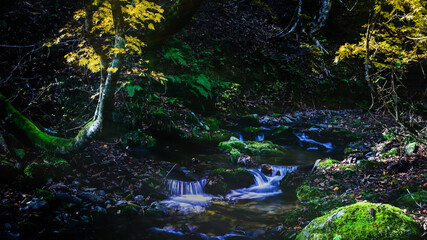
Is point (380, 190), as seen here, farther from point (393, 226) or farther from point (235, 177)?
point (235, 177)

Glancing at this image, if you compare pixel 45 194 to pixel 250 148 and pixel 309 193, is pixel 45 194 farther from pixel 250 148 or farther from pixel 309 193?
pixel 250 148

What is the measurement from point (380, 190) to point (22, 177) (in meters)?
6.53

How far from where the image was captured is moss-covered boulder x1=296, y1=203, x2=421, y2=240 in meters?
2.96

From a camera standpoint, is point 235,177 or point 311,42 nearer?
point 235,177

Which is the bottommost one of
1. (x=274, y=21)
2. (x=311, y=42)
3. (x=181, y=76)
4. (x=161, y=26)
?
(x=181, y=76)

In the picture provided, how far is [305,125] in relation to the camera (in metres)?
11.8

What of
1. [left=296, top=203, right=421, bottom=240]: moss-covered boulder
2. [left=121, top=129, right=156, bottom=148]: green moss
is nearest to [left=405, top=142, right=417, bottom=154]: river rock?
[left=296, top=203, right=421, bottom=240]: moss-covered boulder

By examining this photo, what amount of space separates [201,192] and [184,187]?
42 cm

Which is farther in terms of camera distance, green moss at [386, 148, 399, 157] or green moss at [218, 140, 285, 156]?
green moss at [218, 140, 285, 156]

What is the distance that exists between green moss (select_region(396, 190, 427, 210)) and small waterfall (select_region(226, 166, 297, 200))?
9.11 feet

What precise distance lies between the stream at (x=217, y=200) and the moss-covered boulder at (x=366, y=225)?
4.30 feet

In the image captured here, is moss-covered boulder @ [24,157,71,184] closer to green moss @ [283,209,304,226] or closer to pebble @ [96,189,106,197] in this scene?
pebble @ [96,189,106,197]

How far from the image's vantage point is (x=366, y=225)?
10.0 feet

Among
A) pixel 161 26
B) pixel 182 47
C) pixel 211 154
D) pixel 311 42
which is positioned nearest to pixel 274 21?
pixel 311 42
